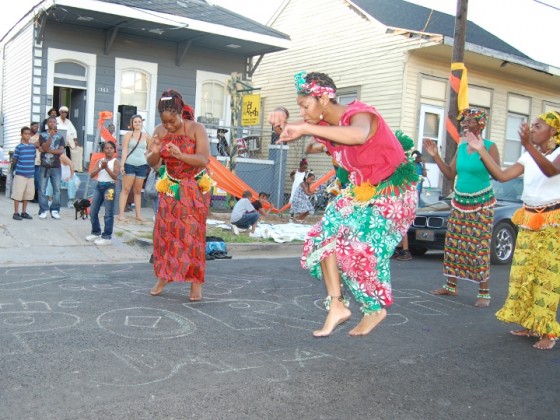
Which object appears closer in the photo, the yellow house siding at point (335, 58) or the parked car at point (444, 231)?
the parked car at point (444, 231)

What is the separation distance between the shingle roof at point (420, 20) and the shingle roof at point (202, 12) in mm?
3684

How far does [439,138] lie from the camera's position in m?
17.3

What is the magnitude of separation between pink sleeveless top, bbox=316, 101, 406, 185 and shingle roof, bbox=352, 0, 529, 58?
14272 millimetres

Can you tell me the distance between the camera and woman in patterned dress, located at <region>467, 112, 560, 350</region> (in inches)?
187

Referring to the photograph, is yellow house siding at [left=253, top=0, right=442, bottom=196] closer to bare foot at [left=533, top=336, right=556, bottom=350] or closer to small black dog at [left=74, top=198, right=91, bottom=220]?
small black dog at [left=74, top=198, right=91, bottom=220]

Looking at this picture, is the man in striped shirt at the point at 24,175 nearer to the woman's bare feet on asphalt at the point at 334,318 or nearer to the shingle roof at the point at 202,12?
the shingle roof at the point at 202,12

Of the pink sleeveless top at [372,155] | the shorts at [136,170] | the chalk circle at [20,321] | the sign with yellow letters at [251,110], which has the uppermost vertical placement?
the sign with yellow letters at [251,110]

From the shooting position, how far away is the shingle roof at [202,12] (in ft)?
46.4

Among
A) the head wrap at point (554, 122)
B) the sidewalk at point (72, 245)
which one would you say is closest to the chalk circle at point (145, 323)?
the sidewalk at point (72, 245)

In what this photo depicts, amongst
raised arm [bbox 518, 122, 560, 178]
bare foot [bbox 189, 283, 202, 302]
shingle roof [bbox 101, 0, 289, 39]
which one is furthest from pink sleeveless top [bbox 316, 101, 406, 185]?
shingle roof [bbox 101, 0, 289, 39]

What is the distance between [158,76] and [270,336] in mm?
12195

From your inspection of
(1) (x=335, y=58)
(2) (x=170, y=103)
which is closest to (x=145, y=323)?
(2) (x=170, y=103)

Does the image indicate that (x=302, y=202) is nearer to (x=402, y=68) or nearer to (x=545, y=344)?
(x=402, y=68)

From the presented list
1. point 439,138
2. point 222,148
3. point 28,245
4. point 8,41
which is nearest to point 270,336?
point 28,245
